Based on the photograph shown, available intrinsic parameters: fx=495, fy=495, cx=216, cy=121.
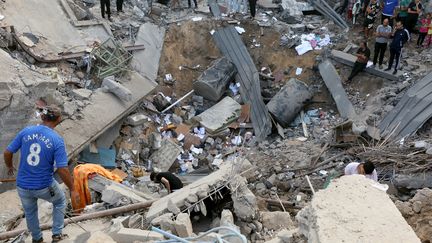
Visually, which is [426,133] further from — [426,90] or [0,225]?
[0,225]

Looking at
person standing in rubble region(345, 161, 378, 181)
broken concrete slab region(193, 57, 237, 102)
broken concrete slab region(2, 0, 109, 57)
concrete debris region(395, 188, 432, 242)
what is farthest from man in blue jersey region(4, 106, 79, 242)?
broken concrete slab region(193, 57, 237, 102)

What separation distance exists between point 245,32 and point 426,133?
18.7 feet

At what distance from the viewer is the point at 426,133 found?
901 centimetres

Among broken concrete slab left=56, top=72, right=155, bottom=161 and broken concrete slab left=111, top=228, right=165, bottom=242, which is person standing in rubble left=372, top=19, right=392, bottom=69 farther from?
broken concrete slab left=111, top=228, right=165, bottom=242

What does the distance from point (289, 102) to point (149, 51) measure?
12.0 ft

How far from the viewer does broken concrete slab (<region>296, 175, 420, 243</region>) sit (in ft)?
10.3

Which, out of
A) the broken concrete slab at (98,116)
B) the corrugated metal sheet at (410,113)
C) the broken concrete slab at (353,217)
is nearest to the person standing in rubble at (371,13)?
the corrugated metal sheet at (410,113)

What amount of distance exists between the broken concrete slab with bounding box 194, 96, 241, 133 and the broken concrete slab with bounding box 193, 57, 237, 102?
1.06 ft

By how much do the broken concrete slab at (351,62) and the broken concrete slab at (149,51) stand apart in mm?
4336

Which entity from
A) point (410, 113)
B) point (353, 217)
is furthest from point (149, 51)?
point (353, 217)

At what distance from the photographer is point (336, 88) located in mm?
11352

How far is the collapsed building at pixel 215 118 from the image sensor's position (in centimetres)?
534

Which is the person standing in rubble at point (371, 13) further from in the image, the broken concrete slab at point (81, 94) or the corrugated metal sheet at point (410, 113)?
the broken concrete slab at point (81, 94)

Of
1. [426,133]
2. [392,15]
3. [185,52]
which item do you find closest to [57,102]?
[185,52]
